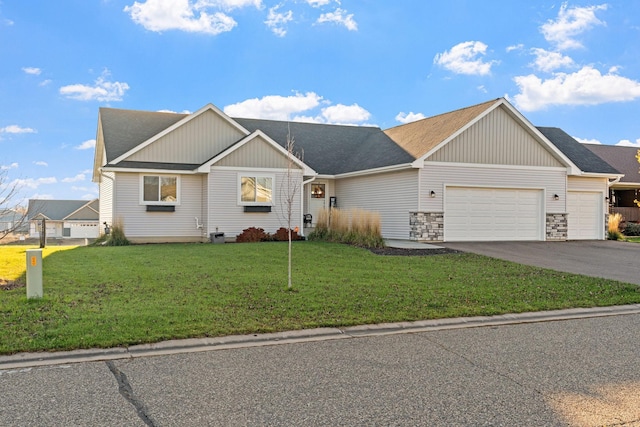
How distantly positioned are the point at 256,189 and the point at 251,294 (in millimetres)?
12102

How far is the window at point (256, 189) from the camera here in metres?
20.2

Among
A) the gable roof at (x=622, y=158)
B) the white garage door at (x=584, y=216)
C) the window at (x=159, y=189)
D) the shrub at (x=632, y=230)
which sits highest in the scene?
the gable roof at (x=622, y=158)

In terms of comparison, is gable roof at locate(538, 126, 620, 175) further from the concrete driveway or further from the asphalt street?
the asphalt street

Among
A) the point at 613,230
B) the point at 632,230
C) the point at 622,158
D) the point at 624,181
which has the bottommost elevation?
the point at 632,230

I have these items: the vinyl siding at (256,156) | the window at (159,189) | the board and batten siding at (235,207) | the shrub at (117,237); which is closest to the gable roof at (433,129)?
the board and batten siding at (235,207)

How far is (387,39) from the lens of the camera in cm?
1694

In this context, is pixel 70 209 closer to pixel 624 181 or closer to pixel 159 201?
pixel 159 201

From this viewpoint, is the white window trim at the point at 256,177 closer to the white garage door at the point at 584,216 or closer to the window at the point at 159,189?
the window at the point at 159,189

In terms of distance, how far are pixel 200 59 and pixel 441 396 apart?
15246 millimetres

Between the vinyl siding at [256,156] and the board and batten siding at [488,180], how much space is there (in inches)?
225

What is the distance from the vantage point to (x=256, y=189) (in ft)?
66.8

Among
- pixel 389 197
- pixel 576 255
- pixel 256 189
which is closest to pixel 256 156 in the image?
pixel 256 189

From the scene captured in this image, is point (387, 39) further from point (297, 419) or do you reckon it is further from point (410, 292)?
point (297, 419)

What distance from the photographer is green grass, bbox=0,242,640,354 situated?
645 cm
